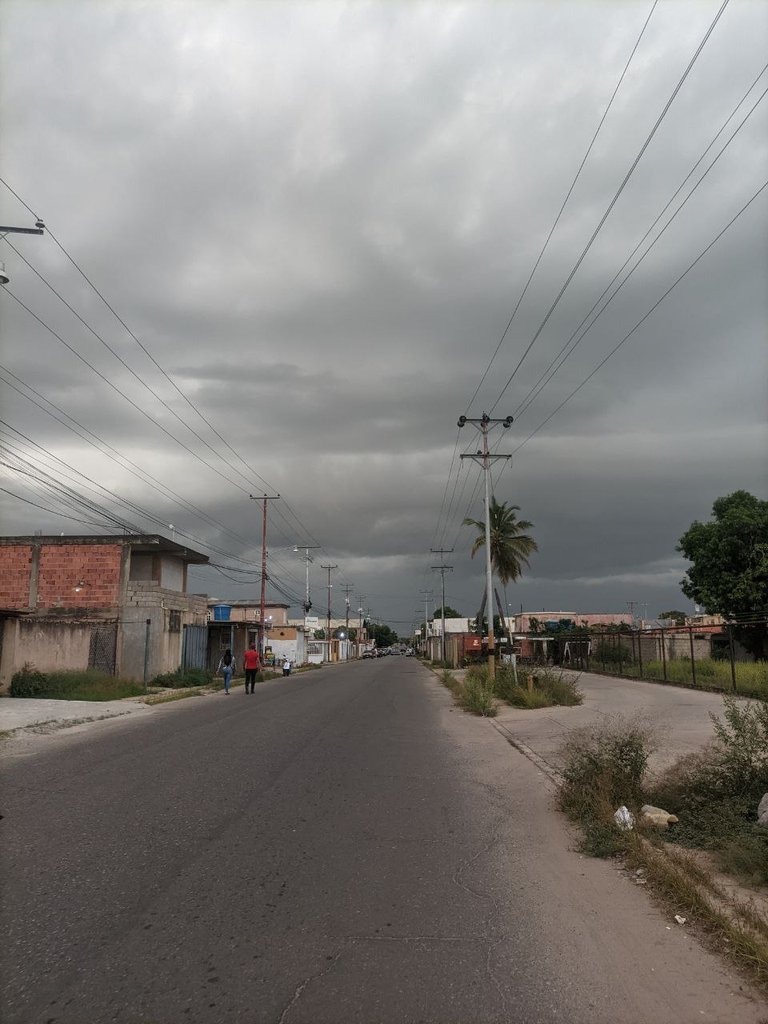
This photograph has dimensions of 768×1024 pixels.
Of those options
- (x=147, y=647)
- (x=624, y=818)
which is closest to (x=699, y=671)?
(x=147, y=647)

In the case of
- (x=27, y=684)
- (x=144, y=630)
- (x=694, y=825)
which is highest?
(x=144, y=630)

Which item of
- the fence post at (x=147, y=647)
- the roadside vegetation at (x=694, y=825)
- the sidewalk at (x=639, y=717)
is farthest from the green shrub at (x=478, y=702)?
the fence post at (x=147, y=647)

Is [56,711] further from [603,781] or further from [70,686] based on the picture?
[603,781]

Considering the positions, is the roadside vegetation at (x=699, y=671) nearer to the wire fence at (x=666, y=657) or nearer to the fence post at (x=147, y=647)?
the wire fence at (x=666, y=657)

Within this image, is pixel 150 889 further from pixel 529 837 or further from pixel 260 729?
pixel 260 729

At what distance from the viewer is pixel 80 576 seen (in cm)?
2894

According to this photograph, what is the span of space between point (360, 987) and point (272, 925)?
1.00 metres

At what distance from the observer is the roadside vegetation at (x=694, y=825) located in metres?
4.91

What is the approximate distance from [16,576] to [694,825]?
27750 mm

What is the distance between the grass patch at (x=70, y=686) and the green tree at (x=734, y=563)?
87.6 ft

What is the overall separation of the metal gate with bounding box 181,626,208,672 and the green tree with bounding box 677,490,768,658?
24942 millimetres

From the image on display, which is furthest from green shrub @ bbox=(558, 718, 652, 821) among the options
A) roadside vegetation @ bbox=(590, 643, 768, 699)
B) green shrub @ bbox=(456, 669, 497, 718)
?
green shrub @ bbox=(456, 669, 497, 718)

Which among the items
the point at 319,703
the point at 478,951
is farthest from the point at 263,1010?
the point at 319,703

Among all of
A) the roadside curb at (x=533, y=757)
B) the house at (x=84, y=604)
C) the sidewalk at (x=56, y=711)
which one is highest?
the house at (x=84, y=604)
